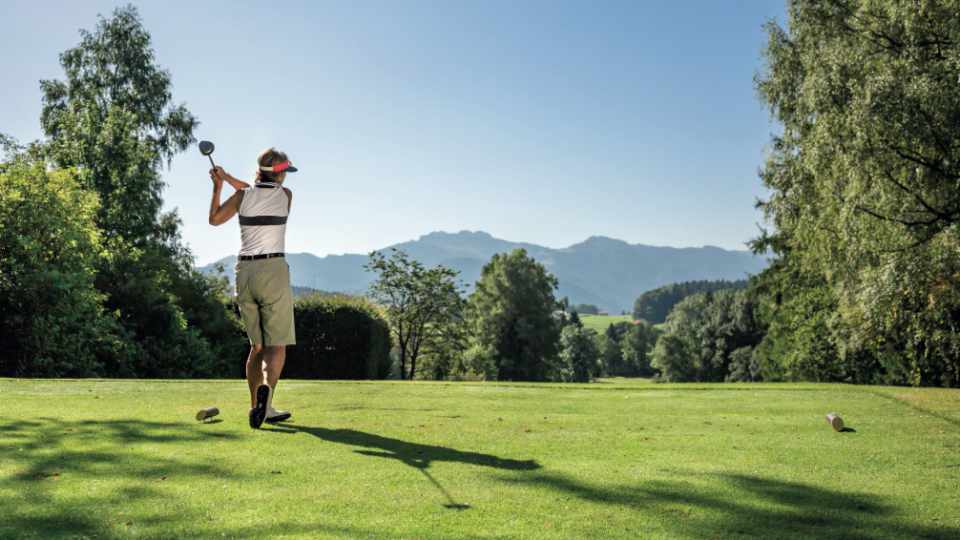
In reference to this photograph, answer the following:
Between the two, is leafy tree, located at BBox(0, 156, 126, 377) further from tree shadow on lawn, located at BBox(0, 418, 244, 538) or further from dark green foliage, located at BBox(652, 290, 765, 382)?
dark green foliage, located at BBox(652, 290, 765, 382)

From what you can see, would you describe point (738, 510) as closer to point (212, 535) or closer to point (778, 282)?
point (212, 535)

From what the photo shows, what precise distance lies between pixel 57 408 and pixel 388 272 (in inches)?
1825

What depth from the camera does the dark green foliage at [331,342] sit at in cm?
2781

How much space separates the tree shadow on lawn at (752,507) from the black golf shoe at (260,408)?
3.04 m

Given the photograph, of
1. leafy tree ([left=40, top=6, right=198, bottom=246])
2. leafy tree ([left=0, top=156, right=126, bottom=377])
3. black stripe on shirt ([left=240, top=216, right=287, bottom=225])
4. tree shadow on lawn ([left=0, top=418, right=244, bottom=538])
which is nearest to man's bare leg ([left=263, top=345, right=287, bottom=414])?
tree shadow on lawn ([left=0, top=418, right=244, bottom=538])

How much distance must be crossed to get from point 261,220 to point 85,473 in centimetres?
328

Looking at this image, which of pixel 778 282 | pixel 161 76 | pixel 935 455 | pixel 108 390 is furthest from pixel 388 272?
pixel 935 455

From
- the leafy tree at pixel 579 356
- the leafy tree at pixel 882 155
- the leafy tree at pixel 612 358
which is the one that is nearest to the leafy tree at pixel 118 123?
the leafy tree at pixel 882 155

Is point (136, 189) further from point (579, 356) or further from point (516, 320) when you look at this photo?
point (579, 356)

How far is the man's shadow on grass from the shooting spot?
577 cm

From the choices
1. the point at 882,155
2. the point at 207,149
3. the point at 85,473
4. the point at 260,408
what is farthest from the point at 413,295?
the point at 85,473

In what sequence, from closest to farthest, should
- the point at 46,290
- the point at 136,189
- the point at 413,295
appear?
the point at 46,290 < the point at 136,189 < the point at 413,295

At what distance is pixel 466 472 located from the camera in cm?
547

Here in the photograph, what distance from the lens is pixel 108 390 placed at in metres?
10.9
